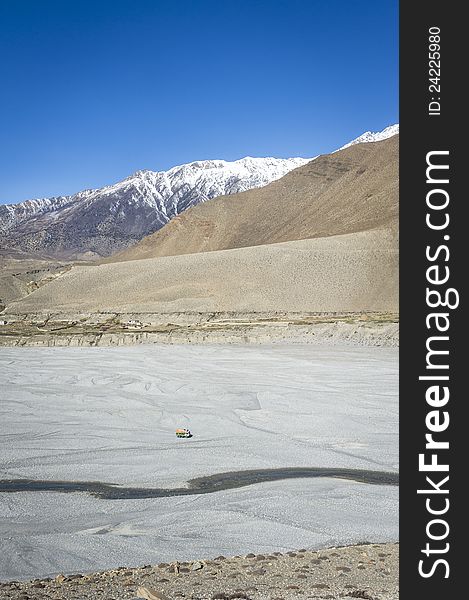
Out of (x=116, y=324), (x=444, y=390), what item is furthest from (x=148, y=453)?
(x=116, y=324)

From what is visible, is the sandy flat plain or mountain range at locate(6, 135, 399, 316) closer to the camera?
the sandy flat plain

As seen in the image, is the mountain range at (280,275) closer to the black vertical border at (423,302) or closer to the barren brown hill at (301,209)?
the barren brown hill at (301,209)

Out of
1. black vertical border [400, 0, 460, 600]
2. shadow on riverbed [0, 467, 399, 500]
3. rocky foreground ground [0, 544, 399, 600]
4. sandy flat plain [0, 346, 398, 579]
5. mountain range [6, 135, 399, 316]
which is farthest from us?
mountain range [6, 135, 399, 316]

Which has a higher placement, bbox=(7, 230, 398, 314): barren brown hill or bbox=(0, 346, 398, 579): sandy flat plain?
bbox=(7, 230, 398, 314): barren brown hill

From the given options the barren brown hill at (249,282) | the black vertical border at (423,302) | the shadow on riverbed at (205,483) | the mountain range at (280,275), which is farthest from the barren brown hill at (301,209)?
the black vertical border at (423,302)

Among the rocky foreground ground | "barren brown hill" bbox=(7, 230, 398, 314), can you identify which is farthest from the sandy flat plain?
"barren brown hill" bbox=(7, 230, 398, 314)

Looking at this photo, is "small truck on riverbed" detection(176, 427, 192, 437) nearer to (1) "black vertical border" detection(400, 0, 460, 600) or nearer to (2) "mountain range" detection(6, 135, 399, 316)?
(1) "black vertical border" detection(400, 0, 460, 600)

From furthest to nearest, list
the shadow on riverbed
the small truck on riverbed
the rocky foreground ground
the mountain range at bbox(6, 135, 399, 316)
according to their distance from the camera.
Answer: the mountain range at bbox(6, 135, 399, 316) → the small truck on riverbed → the shadow on riverbed → the rocky foreground ground
